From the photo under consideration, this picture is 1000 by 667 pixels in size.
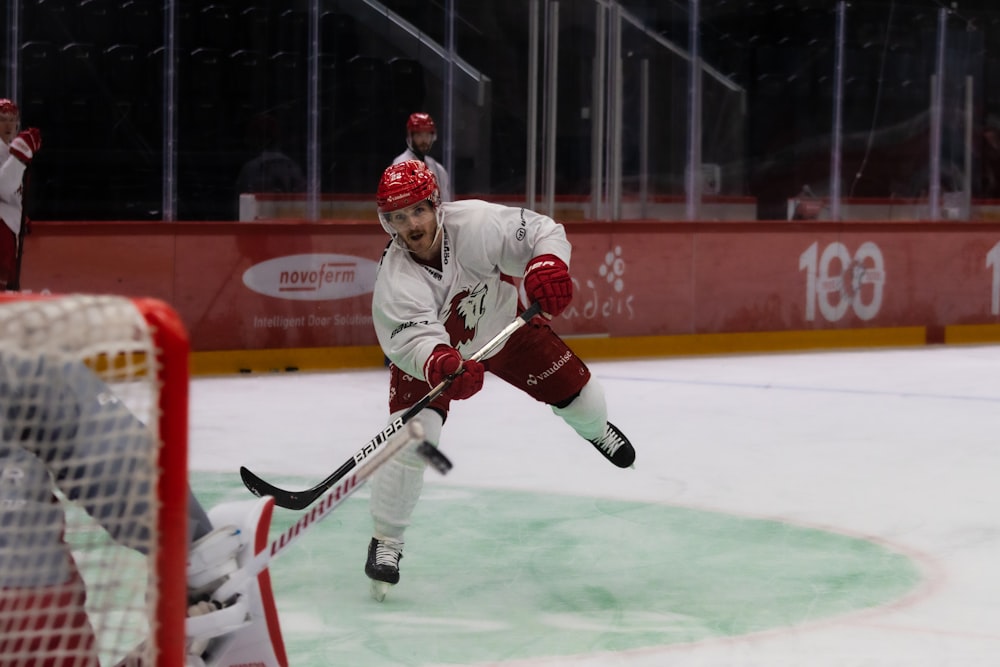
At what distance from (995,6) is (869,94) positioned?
7.91 ft

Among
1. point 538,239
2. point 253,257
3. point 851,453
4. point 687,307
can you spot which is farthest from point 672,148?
point 538,239

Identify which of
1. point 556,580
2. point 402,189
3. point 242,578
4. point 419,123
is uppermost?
point 419,123

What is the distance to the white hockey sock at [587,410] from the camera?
3.48m

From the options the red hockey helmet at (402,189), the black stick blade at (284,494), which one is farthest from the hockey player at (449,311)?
the black stick blade at (284,494)

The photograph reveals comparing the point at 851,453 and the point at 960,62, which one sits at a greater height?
the point at 960,62

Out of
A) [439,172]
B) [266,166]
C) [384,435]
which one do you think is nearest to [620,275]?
[439,172]

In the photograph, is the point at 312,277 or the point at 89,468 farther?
the point at 312,277

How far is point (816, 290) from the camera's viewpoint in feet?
26.9

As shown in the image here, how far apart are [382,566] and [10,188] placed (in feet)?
12.8

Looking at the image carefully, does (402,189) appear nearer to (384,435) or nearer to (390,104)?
(384,435)

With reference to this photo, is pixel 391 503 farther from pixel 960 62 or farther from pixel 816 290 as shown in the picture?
pixel 960 62

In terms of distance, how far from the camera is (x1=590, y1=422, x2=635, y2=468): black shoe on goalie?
3.63m

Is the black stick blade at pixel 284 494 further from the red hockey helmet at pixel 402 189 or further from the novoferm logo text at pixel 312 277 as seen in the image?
the novoferm logo text at pixel 312 277

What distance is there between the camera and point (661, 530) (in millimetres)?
3729
